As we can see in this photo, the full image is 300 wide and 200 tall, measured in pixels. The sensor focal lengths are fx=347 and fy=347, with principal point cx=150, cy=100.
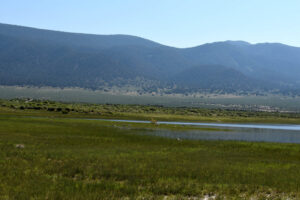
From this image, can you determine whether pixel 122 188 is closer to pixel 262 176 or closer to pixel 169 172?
pixel 169 172

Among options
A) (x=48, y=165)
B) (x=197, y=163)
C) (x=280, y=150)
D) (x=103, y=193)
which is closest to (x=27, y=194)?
(x=103, y=193)

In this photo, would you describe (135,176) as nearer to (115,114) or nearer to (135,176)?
(135,176)

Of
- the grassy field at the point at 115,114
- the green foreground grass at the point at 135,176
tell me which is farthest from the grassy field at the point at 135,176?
the grassy field at the point at 115,114

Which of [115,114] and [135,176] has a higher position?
[135,176]

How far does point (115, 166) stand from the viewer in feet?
79.7

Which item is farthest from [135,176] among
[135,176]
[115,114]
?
[115,114]

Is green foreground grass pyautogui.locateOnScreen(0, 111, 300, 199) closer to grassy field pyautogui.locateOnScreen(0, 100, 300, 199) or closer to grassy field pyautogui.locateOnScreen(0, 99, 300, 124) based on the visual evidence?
grassy field pyautogui.locateOnScreen(0, 100, 300, 199)

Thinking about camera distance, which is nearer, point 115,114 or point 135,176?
point 135,176

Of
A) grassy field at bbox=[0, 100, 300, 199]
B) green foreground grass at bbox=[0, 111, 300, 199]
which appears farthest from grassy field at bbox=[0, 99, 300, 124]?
grassy field at bbox=[0, 100, 300, 199]

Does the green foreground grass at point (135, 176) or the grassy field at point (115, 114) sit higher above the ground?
the green foreground grass at point (135, 176)

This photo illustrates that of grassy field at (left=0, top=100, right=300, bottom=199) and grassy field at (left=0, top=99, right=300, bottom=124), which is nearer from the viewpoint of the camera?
grassy field at (left=0, top=100, right=300, bottom=199)

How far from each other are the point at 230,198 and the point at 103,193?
6.33 meters

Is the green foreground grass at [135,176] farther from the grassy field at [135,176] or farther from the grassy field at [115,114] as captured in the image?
the grassy field at [115,114]

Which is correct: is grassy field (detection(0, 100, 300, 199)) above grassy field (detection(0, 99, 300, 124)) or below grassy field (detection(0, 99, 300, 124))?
above
